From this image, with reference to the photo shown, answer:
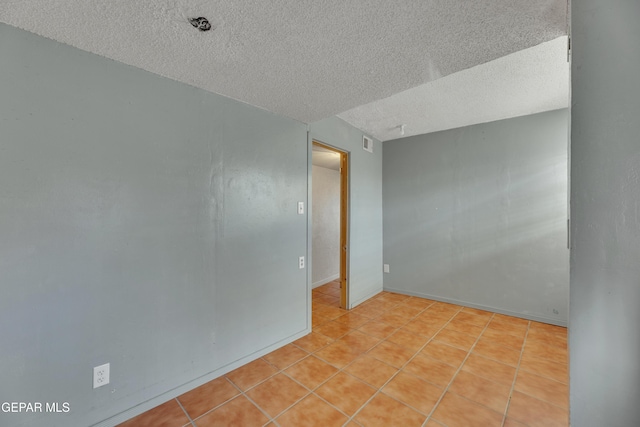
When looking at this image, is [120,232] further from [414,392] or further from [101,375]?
[414,392]

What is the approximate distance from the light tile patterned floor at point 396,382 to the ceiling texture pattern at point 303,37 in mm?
2191

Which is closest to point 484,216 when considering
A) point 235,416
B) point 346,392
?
point 346,392

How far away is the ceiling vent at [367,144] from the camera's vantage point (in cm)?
364

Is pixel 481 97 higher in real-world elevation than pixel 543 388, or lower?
higher

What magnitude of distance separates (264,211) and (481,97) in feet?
8.08

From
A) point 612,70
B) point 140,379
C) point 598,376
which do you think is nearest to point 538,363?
point 598,376

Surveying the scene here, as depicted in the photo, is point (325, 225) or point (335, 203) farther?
point (335, 203)

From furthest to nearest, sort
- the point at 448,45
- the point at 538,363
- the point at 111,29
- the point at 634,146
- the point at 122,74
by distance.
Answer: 1. the point at 538,363
2. the point at 122,74
3. the point at 448,45
4. the point at 111,29
5. the point at 634,146

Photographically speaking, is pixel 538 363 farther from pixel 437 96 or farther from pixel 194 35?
pixel 194 35

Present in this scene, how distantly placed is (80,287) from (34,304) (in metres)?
0.17

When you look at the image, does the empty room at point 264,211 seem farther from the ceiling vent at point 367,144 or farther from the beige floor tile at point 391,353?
the ceiling vent at point 367,144

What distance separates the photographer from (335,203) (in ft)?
16.9

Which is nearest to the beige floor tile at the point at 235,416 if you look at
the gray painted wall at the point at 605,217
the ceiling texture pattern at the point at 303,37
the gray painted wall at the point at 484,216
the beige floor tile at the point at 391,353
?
the beige floor tile at the point at 391,353

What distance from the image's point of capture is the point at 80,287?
1.38m
